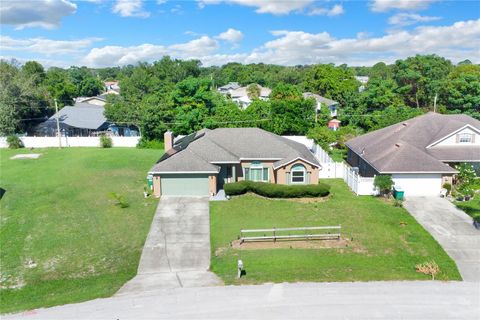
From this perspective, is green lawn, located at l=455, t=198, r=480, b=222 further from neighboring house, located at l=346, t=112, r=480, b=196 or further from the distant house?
the distant house

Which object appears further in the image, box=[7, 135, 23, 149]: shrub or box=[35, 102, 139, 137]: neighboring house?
box=[35, 102, 139, 137]: neighboring house

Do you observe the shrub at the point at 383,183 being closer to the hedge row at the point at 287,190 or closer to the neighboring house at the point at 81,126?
the hedge row at the point at 287,190

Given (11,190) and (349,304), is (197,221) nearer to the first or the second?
(349,304)

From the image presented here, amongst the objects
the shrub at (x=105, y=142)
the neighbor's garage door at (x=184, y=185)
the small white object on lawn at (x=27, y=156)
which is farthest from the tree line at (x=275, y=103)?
the neighbor's garage door at (x=184, y=185)

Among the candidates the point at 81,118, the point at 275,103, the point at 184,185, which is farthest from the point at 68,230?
the point at 81,118

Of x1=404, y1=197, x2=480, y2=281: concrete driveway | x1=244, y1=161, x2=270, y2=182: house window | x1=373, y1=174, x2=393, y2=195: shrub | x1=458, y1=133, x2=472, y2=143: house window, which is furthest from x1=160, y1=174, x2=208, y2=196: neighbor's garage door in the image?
x1=458, y1=133, x2=472, y2=143: house window

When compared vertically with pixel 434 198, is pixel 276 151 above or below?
above

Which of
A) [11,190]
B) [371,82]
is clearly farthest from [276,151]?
[371,82]
